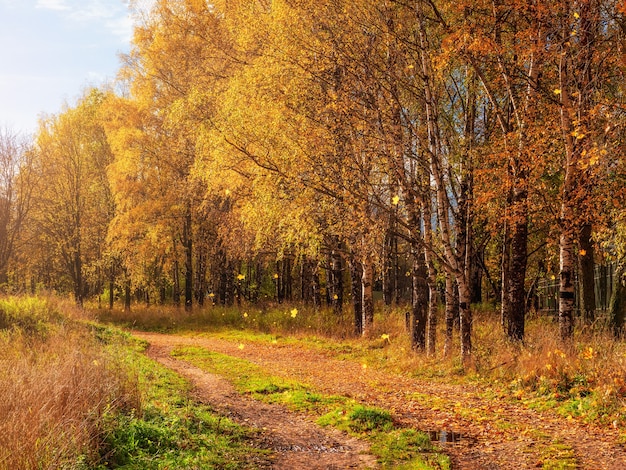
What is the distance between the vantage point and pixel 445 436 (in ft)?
22.9

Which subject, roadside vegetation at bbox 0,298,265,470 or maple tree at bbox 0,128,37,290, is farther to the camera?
maple tree at bbox 0,128,37,290

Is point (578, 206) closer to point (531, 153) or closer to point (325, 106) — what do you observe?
point (531, 153)

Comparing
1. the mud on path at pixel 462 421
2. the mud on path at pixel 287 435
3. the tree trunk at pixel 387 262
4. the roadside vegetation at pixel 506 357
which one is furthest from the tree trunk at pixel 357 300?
the mud on path at pixel 287 435

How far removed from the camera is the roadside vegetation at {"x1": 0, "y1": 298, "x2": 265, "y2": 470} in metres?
4.59

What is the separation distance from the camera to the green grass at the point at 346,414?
6055mm

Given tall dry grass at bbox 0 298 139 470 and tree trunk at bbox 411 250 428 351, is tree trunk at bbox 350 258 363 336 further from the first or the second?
tall dry grass at bbox 0 298 139 470

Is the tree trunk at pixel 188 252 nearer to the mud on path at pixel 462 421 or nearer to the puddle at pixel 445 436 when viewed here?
the mud on path at pixel 462 421

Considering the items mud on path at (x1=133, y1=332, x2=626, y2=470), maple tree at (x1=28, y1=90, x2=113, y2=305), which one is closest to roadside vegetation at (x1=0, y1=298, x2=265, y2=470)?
mud on path at (x1=133, y1=332, x2=626, y2=470)

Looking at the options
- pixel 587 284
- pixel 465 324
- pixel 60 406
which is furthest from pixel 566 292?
pixel 60 406

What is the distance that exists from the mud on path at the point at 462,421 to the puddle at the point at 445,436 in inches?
3.8

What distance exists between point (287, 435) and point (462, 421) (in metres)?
2.60

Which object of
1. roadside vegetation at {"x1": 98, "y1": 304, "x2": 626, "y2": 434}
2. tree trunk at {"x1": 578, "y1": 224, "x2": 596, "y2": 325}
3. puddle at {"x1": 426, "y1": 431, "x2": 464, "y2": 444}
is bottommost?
puddle at {"x1": 426, "y1": 431, "x2": 464, "y2": 444}

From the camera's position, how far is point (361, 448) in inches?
256

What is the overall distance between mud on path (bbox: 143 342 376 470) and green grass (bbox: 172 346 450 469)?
0.21 metres
